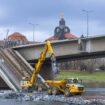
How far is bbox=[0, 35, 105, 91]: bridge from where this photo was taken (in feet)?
307

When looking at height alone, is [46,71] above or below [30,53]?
below

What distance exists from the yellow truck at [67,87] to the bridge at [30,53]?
15112mm

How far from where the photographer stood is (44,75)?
372ft

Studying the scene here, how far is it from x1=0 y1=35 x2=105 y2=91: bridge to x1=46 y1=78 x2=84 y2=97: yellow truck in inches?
595

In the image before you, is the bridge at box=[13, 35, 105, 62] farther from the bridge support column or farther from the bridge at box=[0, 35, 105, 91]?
the bridge support column

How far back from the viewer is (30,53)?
106000mm

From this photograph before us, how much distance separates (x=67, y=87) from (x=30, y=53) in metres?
33.4

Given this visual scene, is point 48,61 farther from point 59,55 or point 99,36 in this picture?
point 99,36

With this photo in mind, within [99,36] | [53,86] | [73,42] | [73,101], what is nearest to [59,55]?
[73,42]

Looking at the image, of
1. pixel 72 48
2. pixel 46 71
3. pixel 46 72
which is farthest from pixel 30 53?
pixel 72 48

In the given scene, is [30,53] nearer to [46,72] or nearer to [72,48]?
[46,72]

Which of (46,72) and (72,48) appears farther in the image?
(46,72)

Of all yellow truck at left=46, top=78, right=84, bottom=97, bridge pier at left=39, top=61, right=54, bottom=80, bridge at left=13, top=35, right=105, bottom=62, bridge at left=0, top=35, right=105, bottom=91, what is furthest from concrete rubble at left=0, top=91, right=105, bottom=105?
A: bridge pier at left=39, top=61, right=54, bottom=80

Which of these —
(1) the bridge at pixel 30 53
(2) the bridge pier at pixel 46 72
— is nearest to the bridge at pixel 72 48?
(1) the bridge at pixel 30 53
